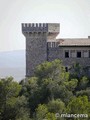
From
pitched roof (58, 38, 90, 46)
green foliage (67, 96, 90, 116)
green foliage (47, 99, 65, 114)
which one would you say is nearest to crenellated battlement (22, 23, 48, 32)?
pitched roof (58, 38, 90, 46)

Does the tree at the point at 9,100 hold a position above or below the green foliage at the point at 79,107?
below

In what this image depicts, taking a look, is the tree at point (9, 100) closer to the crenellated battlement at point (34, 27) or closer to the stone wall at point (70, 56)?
the stone wall at point (70, 56)

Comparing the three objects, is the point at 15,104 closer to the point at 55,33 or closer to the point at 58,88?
the point at 58,88

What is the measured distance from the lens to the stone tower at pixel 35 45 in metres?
59.2

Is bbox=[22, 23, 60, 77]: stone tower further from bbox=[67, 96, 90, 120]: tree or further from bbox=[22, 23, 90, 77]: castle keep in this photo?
bbox=[67, 96, 90, 120]: tree

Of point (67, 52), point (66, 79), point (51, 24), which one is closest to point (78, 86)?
point (66, 79)

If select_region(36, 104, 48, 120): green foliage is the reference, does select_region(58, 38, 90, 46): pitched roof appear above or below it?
above

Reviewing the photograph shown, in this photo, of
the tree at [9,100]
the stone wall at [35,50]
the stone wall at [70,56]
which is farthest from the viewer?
the stone wall at [35,50]

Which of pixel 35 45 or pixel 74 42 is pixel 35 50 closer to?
pixel 35 45

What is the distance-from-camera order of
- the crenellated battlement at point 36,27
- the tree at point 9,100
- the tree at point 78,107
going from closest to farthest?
the tree at point 78,107 → the tree at point 9,100 → the crenellated battlement at point 36,27

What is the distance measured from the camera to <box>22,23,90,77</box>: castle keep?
58.8 metres

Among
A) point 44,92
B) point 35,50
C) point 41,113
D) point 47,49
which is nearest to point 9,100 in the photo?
point 44,92

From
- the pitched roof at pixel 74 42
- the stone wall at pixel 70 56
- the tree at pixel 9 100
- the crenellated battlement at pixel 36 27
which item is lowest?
the tree at pixel 9 100

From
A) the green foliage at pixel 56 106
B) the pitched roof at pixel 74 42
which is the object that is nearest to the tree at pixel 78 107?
the green foliage at pixel 56 106
